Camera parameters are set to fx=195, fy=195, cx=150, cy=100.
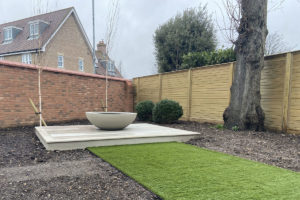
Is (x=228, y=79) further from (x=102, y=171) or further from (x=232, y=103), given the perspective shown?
(x=102, y=171)

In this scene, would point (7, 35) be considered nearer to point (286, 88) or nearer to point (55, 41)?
point (55, 41)

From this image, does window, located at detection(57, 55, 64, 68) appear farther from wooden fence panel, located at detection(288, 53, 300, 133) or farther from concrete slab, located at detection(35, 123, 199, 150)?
wooden fence panel, located at detection(288, 53, 300, 133)

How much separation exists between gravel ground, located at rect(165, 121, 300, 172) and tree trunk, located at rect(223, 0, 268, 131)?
16.2 inches

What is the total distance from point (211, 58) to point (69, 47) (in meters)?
12.2

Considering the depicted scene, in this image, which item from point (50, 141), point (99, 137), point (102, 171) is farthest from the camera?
point (99, 137)

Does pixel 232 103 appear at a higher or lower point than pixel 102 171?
higher

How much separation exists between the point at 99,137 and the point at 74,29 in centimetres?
1536

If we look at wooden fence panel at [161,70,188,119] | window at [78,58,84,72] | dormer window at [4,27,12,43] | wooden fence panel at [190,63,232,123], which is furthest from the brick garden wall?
dormer window at [4,27,12,43]

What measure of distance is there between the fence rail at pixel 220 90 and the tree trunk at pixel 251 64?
0.31 meters

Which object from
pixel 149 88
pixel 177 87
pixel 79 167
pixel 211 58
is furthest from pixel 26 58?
pixel 79 167

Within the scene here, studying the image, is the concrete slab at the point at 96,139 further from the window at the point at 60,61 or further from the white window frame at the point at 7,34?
the white window frame at the point at 7,34

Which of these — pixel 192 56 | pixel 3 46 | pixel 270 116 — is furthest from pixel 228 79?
pixel 3 46

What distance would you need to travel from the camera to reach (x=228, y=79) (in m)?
5.82

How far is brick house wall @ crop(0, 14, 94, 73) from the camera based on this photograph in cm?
1467
